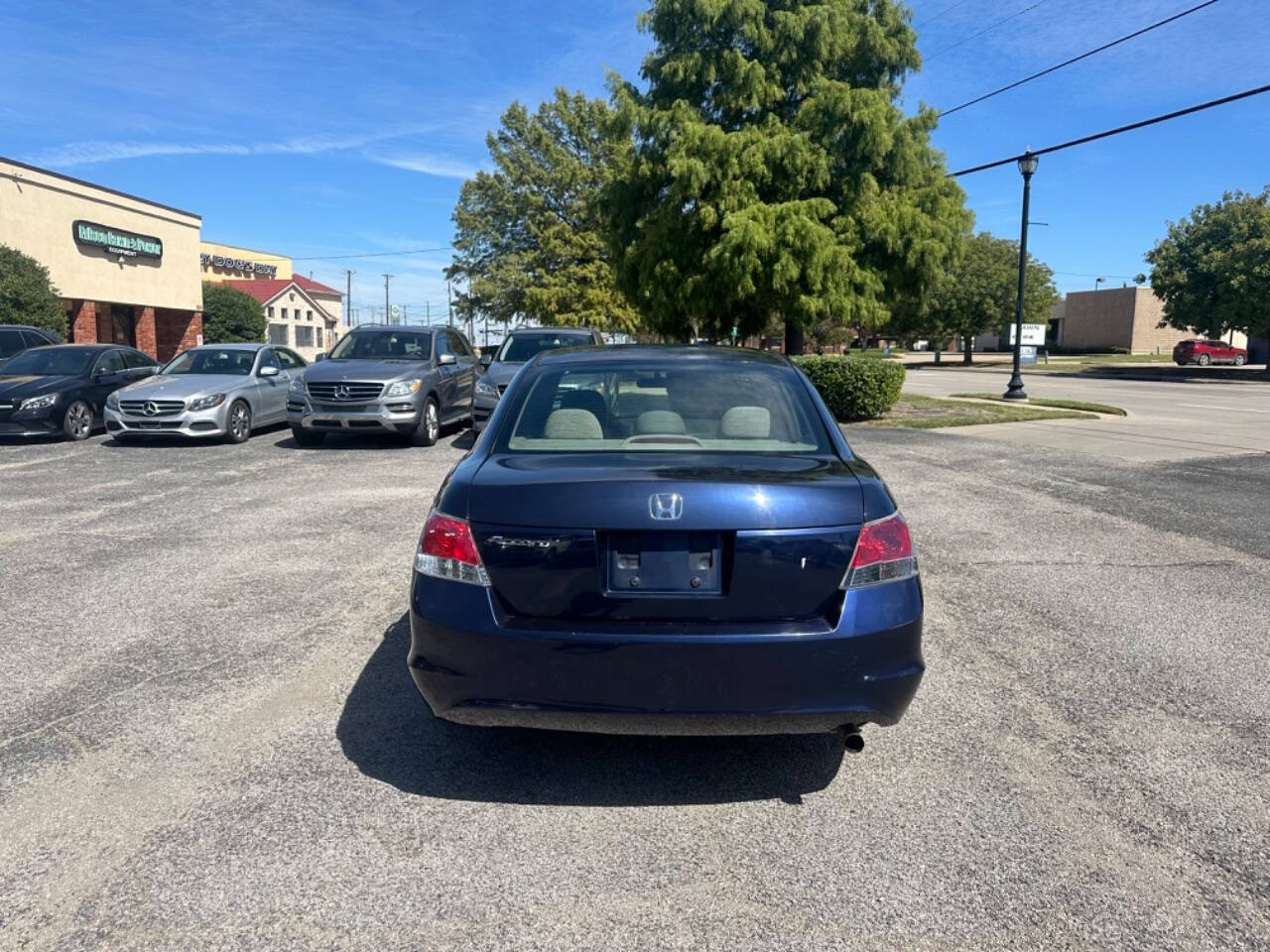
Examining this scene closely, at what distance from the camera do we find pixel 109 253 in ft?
107

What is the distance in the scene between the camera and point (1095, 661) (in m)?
4.75

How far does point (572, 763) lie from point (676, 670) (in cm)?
82

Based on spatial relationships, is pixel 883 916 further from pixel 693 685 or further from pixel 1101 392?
pixel 1101 392

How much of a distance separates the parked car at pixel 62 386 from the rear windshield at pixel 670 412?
38.7ft

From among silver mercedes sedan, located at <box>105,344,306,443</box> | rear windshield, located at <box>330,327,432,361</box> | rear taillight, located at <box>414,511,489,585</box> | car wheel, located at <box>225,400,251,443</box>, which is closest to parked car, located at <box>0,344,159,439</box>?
silver mercedes sedan, located at <box>105,344,306,443</box>

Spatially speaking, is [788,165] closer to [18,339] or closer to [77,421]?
[77,421]

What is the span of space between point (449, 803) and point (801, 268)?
16.4 meters

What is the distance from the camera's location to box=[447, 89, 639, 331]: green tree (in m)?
41.2

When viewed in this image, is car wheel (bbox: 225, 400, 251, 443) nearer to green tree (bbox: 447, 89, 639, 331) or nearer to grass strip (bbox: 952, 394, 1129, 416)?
grass strip (bbox: 952, 394, 1129, 416)

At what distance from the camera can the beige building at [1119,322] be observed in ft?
228

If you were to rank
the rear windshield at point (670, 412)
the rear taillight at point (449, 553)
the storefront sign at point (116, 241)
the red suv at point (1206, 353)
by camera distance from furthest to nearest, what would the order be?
the red suv at point (1206, 353) < the storefront sign at point (116, 241) < the rear windshield at point (670, 412) < the rear taillight at point (449, 553)

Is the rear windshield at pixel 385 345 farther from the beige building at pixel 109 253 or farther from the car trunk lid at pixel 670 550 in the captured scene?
the beige building at pixel 109 253

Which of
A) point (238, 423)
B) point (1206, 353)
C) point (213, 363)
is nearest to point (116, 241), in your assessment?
point (213, 363)

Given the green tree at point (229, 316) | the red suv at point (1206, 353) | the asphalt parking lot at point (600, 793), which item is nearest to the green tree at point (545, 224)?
the green tree at point (229, 316)
